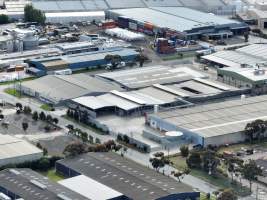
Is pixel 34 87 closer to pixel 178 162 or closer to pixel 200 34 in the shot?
pixel 178 162

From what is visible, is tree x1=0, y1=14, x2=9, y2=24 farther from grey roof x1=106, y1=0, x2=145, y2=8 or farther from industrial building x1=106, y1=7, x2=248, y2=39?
grey roof x1=106, y1=0, x2=145, y2=8

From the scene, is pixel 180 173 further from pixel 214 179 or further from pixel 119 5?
pixel 119 5

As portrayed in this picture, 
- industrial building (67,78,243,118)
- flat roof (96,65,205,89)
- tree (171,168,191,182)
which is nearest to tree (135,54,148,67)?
flat roof (96,65,205,89)

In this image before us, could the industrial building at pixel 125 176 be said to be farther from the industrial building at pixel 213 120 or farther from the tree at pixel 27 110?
the tree at pixel 27 110

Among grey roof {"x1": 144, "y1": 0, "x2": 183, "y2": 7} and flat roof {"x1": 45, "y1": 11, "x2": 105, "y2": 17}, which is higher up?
grey roof {"x1": 144, "y1": 0, "x2": 183, "y2": 7}

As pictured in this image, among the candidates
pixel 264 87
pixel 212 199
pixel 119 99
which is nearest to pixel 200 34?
pixel 264 87
